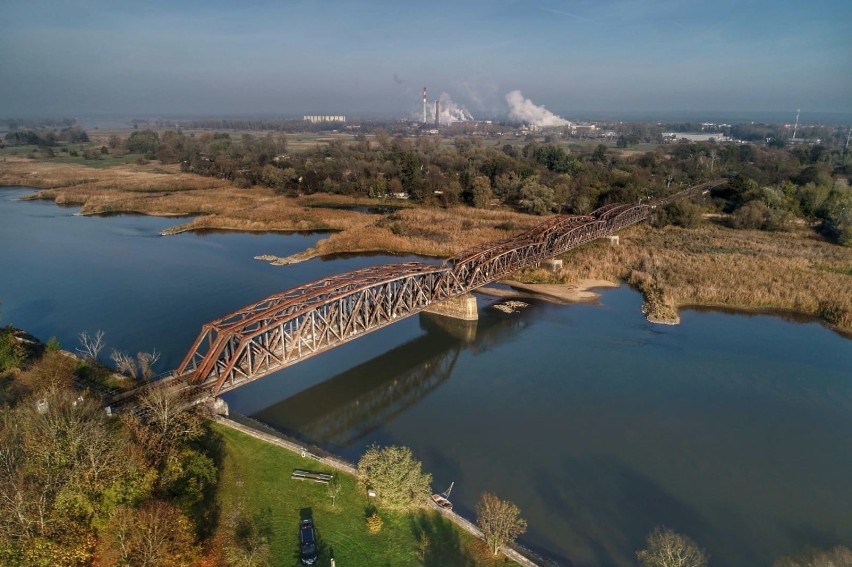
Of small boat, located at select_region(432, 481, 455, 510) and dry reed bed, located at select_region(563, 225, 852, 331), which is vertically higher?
dry reed bed, located at select_region(563, 225, 852, 331)

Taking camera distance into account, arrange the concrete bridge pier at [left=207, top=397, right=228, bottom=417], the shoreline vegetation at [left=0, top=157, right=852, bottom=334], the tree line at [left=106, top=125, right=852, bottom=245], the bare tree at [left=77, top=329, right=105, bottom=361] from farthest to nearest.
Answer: the tree line at [left=106, top=125, right=852, bottom=245]
the shoreline vegetation at [left=0, top=157, right=852, bottom=334]
the bare tree at [left=77, top=329, right=105, bottom=361]
the concrete bridge pier at [left=207, top=397, right=228, bottom=417]

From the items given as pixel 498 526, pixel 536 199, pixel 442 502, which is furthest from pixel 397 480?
pixel 536 199

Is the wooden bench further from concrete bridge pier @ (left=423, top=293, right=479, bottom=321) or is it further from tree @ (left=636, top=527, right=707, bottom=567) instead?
concrete bridge pier @ (left=423, top=293, right=479, bottom=321)

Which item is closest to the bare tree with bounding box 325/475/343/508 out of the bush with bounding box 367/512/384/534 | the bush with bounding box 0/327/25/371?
the bush with bounding box 367/512/384/534

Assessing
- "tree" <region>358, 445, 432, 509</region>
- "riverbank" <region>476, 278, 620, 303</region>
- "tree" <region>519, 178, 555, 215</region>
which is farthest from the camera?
"tree" <region>519, 178, 555, 215</region>

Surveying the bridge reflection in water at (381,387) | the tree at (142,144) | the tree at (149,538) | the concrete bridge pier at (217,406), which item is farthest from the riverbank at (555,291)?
the tree at (142,144)

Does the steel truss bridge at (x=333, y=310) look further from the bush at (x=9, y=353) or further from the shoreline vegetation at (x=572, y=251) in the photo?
the bush at (x=9, y=353)
